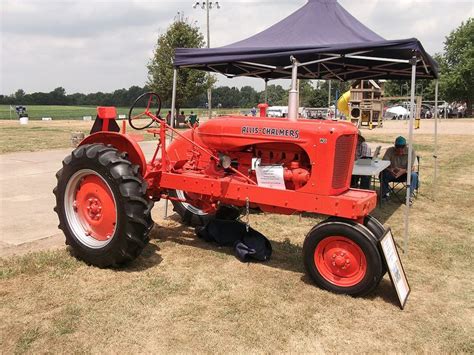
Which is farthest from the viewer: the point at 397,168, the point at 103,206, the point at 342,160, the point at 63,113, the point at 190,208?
the point at 63,113

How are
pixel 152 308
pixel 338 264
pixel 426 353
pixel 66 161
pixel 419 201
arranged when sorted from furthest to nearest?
1. pixel 419 201
2. pixel 66 161
3. pixel 338 264
4. pixel 152 308
5. pixel 426 353

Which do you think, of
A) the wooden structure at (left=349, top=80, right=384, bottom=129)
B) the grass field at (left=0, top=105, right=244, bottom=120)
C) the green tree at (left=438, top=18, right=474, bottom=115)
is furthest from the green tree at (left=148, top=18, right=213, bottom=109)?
the green tree at (left=438, top=18, right=474, bottom=115)

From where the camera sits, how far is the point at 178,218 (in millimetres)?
5793

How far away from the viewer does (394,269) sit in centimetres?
345

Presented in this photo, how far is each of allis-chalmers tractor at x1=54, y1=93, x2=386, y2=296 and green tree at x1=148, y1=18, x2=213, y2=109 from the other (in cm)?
2114

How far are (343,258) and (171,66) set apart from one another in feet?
76.5

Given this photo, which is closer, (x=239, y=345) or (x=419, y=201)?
(x=239, y=345)

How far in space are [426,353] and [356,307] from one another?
659 mm

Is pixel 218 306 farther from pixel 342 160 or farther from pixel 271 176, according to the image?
pixel 342 160

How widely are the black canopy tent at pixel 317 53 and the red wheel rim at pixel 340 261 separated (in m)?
1.30

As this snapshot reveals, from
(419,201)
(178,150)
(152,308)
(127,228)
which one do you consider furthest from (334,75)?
(152,308)

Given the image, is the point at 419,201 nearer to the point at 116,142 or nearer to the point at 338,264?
the point at 338,264

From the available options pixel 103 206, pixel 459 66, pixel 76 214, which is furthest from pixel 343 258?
pixel 459 66

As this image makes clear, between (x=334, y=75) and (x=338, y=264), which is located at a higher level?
(x=334, y=75)
